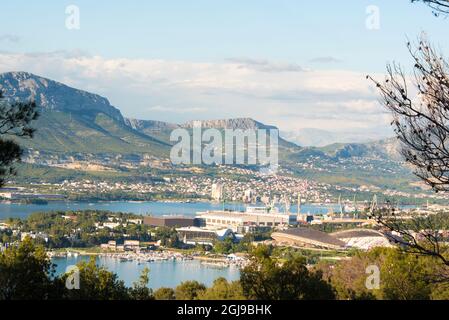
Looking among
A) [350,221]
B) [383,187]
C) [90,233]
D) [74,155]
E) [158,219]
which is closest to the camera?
[90,233]

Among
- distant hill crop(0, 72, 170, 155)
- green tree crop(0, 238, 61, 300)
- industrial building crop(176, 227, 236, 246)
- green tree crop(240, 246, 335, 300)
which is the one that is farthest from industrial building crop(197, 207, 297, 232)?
distant hill crop(0, 72, 170, 155)

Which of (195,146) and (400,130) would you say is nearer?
(400,130)

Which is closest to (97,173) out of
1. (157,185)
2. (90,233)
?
(157,185)

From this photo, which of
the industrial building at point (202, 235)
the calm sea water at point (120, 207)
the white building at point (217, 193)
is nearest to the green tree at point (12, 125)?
the industrial building at point (202, 235)
